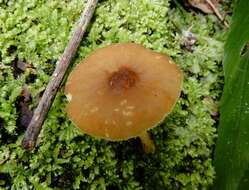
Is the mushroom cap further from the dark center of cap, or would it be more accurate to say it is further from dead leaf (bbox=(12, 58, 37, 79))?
dead leaf (bbox=(12, 58, 37, 79))

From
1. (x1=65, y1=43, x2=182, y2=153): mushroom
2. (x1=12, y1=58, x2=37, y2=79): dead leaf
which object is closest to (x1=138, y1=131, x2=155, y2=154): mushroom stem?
(x1=65, y1=43, x2=182, y2=153): mushroom

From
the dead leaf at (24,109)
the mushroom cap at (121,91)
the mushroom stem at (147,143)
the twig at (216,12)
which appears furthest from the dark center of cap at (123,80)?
the twig at (216,12)

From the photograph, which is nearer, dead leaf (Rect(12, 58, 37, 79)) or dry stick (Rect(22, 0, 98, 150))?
dry stick (Rect(22, 0, 98, 150))

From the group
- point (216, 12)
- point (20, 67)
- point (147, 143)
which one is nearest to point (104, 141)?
point (147, 143)

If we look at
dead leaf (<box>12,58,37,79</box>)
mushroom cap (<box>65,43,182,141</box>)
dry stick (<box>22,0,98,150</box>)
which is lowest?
dead leaf (<box>12,58,37,79</box>)

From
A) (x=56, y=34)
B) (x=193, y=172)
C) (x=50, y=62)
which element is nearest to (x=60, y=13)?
(x=56, y=34)

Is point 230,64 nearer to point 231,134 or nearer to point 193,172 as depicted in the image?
point 231,134

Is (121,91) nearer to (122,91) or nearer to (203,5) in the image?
(122,91)
